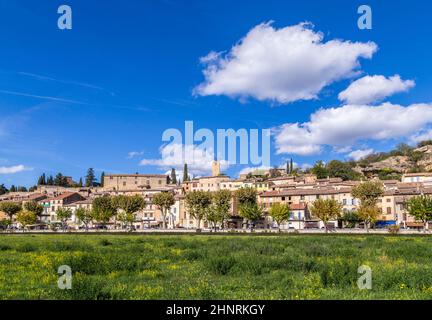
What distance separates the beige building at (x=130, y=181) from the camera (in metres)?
181

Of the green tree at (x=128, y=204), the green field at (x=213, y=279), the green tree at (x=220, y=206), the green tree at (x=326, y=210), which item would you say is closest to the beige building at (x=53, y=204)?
the green tree at (x=128, y=204)

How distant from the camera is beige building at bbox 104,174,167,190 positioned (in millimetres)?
180900

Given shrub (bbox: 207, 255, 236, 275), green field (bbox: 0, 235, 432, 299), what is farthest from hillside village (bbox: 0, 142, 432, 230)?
shrub (bbox: 207, 255, 236, 275)

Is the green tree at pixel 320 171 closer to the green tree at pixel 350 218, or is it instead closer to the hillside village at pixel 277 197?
the hillside village at pixel 277 197

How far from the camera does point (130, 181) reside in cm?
18312

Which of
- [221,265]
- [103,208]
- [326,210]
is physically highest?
[103,208]

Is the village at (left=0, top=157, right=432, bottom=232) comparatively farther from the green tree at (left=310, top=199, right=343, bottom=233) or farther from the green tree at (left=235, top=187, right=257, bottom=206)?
the green tree at (left=310, top=199, right=343, bottom=233)

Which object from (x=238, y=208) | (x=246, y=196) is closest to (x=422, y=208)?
(x=246, y=196)

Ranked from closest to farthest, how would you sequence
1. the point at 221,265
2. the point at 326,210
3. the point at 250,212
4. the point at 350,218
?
1. the point at 221,265
2. the point at 326,210
3. the point at 350,218
4. the point at 250,212

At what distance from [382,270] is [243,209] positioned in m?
84.3

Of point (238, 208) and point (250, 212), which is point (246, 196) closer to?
point (238, 208)

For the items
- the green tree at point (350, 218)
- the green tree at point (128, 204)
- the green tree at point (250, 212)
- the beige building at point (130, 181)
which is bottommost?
the green tree at point (350, 218)

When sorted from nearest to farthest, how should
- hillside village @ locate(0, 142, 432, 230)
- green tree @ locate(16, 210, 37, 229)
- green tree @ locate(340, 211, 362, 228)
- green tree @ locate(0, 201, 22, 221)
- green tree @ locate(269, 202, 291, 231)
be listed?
green tree @ locate(269, 202, 291, 231)
green tree @ locate(340, 211, 362, 228)
hillside village @ locate(0, 142, 432, 230)
green tree @ locate(16, 210, 37, 229)
green tree @ locate(0, 201, 22, 221)
